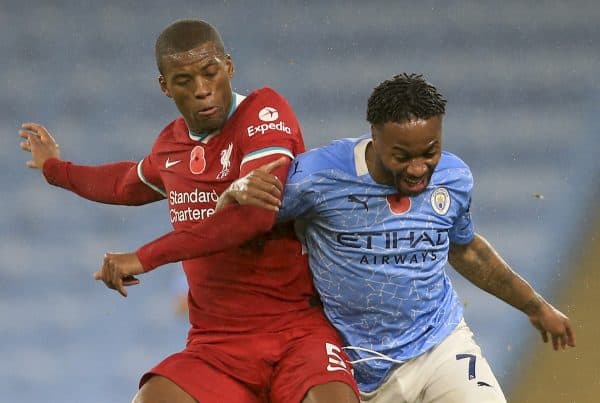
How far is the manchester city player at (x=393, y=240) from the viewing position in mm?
2900

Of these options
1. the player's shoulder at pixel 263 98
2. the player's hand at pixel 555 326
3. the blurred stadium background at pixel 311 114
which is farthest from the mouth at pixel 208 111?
the blurred stadium background at pixel 311 114

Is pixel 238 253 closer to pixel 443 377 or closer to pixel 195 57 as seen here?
pixel 195 57

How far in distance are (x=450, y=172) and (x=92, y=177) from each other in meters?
1.16

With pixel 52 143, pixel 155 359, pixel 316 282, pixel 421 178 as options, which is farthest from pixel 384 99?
pixel 155 359

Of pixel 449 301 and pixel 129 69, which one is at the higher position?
pixel 129 69

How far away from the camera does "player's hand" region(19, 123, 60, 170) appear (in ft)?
11.9

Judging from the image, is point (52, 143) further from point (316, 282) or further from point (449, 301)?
point (449, 301)

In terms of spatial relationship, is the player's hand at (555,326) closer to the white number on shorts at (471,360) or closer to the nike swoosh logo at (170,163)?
the white number on shorts at (471,360)

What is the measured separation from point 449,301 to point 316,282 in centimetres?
39

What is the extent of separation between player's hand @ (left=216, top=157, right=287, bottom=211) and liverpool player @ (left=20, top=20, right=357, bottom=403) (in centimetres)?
10

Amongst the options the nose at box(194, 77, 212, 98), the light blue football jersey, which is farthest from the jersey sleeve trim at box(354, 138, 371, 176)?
the nose at box(194, 77, 212, 98)

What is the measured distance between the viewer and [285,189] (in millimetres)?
2969

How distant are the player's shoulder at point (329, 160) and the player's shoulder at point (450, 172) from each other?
0.24 m

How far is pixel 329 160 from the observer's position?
300cm
